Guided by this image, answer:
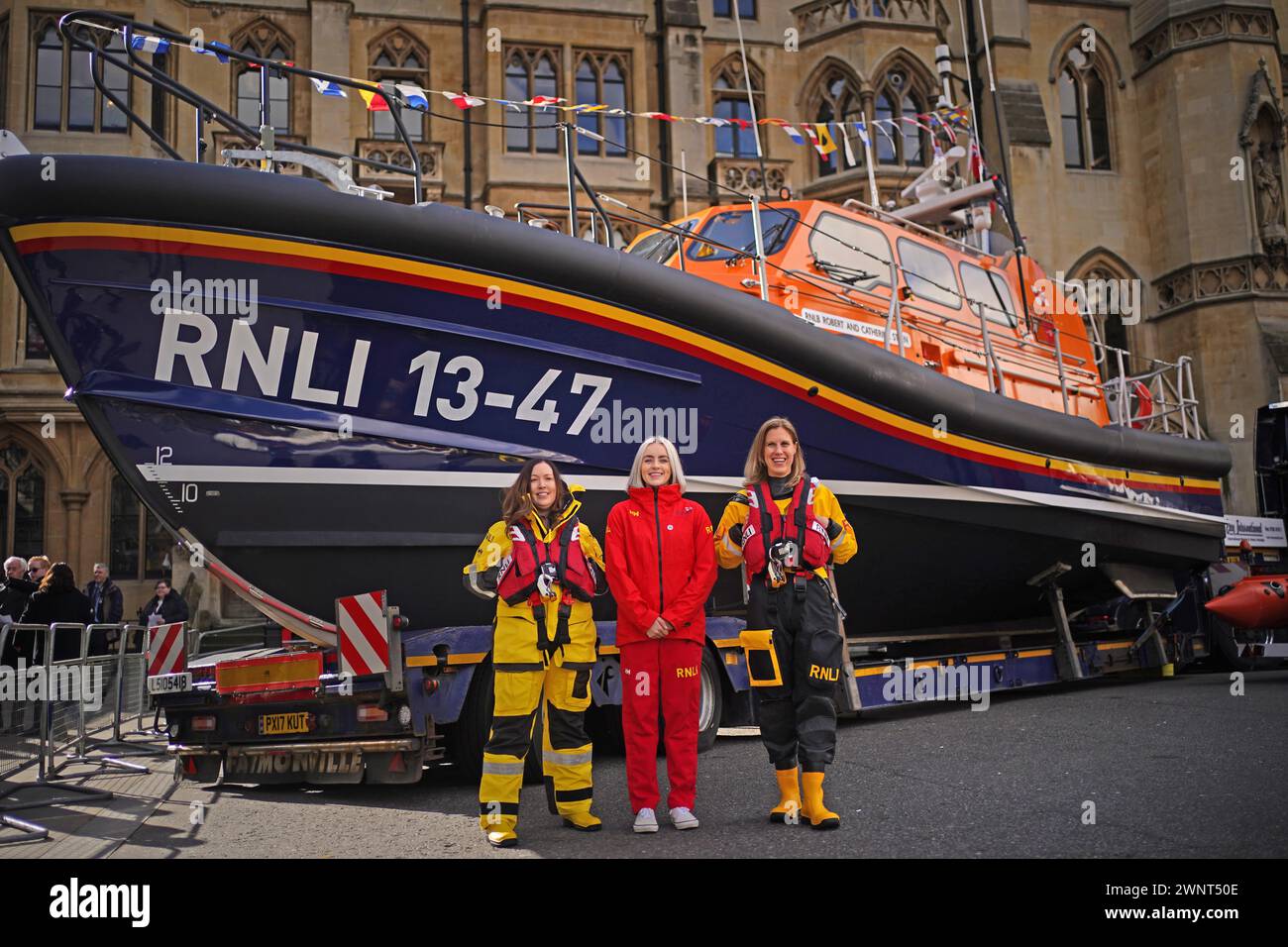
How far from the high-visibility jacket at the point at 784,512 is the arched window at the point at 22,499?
17.0 m

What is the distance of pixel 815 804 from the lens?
13.9ft

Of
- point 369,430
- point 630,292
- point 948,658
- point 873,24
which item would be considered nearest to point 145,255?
point 369,430

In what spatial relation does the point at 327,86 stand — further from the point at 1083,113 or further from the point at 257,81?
the point at 1083,113

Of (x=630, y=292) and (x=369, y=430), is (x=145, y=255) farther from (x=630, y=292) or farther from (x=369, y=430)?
(x=630, y=292)

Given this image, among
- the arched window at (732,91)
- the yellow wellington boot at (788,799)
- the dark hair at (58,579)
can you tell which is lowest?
the yellow wellington boot at (788,799)

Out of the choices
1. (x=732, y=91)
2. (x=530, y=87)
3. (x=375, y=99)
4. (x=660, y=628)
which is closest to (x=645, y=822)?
(x=660, y=628)

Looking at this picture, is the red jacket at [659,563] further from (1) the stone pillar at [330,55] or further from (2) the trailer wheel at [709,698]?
(1) the stone pillar at [330,55]

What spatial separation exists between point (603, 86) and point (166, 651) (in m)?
17.6

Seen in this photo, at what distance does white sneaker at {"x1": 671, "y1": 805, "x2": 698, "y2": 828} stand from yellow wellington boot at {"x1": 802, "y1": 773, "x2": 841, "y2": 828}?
44 centimetres

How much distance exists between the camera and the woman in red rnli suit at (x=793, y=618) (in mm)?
4336

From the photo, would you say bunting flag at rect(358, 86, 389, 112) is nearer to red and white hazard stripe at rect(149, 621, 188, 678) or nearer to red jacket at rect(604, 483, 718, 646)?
red jacket at rect(604, 483, 718, 646)

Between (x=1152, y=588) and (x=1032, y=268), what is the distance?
120 inches

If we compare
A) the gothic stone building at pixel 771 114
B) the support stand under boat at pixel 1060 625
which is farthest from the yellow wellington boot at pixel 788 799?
the gothic stone building at pixel 771 114
